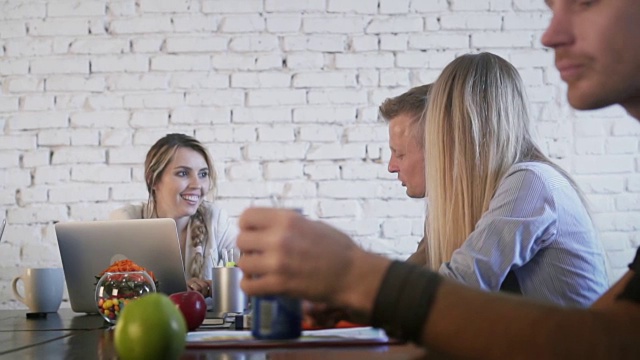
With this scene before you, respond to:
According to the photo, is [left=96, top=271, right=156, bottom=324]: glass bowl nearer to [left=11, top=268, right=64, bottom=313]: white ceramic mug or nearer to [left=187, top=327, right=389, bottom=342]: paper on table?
[left=187, top=327, right=389, bottom=342]: paper on table

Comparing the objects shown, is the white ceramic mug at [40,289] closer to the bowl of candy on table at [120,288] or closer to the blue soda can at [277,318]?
the bowl of candy on table at [120,288]

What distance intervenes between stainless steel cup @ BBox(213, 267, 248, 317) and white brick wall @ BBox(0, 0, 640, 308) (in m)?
0.99

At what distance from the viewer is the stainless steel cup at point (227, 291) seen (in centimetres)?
206

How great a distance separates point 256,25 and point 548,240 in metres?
1.85

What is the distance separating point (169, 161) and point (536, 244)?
1.79 metres

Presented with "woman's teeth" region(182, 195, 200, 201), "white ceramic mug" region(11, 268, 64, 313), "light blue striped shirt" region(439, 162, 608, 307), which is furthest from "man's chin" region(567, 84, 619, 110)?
"woman's teeth" region(182, 195, 200, 201)

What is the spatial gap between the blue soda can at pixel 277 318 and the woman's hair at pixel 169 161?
6.13 ft

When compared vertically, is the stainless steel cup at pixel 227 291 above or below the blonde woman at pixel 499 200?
below

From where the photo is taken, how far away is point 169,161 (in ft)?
9.95

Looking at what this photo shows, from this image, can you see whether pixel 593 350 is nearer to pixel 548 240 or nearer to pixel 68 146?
pixel 548 240

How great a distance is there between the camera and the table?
107 cm

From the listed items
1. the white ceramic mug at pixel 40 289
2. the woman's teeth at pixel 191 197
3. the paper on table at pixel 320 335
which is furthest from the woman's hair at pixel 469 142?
the woman's teeth at pixel 191 197


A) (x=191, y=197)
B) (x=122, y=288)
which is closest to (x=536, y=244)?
(x=122, y=288)

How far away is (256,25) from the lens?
312 centimetres
